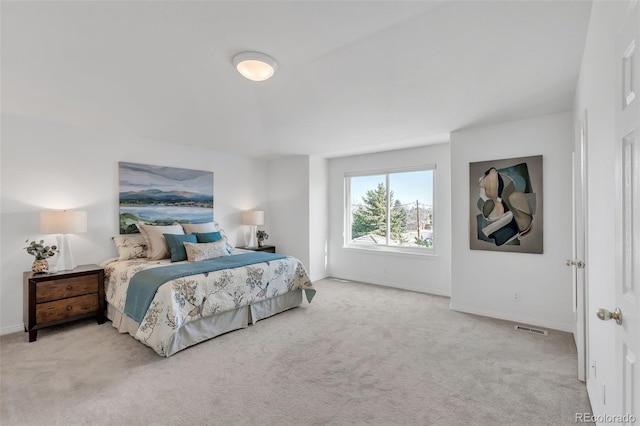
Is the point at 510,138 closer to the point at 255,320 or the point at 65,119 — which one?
the point at 255,320

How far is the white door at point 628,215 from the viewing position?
0.90 metres

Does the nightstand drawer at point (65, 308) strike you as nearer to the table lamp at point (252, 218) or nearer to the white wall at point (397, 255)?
the table lamp at point (252, 218)

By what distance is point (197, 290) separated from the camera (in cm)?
298

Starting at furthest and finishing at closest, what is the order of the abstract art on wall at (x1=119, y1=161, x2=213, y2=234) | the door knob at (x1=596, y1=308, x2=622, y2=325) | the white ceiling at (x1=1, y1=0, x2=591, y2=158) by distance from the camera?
1. the abstract art on wall at (x1=119, y1=161, x2=213, y2=234)
2. the white ceiling at (x1=1, y1=0, x2=591, y2=158)
3. the door knob at (x1=596, y1=308, x2=622, y2=325)

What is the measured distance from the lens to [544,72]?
279cm

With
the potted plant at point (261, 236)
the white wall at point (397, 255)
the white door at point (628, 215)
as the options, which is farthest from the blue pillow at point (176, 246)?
the white door at point (628, 215)

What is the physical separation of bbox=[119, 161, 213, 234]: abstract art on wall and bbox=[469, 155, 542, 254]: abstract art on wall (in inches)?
156

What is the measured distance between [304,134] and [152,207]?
2439 millimetres

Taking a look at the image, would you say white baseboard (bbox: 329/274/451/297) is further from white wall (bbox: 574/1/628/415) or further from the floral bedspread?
white wall (bbox: 574/1/628/415)

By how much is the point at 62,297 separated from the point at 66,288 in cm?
9

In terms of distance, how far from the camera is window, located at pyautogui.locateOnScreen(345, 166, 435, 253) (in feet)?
16.3

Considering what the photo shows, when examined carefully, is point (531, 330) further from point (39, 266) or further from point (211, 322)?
point (39, 266)

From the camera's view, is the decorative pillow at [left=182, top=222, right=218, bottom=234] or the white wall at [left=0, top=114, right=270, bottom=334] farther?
the decorative pillow at [left=182, top=222, right=218, bottom=234]

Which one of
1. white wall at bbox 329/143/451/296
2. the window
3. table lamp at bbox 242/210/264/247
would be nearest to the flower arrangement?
table lamp at bbox 242/210/264/247
